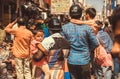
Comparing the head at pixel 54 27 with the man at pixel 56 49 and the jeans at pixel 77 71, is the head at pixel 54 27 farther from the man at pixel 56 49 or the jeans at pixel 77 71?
the jeans at pixel 77 71

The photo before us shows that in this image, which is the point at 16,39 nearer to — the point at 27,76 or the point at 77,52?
the point at 27,76

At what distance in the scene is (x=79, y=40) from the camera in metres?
5.81

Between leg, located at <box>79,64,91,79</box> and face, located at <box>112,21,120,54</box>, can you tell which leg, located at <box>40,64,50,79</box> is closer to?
leg, located at <box>79,64,91,79</box>

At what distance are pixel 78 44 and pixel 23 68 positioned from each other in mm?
3587

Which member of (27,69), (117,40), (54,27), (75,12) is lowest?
(27,69)

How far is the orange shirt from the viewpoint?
887cm

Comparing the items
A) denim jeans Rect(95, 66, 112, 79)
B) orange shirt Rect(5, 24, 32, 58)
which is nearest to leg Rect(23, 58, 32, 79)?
orange shirt Rect(5, 24, 32, 58)

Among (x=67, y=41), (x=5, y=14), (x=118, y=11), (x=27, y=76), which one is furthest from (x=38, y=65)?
(x=5, y=14)

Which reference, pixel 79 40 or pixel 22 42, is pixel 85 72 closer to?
pixel 79 40

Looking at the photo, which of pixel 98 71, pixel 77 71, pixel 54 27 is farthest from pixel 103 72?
pixel 54 27

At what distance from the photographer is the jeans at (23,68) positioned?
9031mm

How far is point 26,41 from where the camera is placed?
351 inches

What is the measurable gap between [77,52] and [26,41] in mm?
3195

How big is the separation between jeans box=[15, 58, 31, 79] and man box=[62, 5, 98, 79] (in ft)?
10.7
